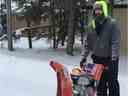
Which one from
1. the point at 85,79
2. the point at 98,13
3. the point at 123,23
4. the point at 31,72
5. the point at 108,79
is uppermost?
the point at 98,13

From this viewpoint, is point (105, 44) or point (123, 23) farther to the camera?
point (123, 23)

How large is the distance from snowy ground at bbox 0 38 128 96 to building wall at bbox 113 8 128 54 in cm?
132

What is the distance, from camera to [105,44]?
7.62 metres

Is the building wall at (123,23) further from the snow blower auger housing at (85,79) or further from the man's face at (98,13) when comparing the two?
the snow blower auger housing at (85,79)

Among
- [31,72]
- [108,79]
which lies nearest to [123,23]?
[31,72]

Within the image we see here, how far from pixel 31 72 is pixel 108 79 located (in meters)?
4.82

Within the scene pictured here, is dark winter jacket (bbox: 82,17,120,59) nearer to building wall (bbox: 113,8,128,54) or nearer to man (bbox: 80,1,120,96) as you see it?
man (bbox: 80,1,120,96)

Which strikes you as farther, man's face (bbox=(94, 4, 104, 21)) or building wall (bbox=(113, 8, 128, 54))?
building wall (bbox=(113, 8, 128, 54))

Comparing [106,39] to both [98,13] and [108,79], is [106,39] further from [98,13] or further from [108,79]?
[108,79]

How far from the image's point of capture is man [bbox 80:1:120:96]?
756 centimetres

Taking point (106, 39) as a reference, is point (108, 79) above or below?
below

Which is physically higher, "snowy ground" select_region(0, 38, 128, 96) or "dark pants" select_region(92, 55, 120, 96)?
"dark pants" select_region(92, 55, 120, 96)

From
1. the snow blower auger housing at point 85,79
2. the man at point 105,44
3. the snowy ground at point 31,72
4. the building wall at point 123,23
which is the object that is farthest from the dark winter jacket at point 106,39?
the building wall at point 123,23

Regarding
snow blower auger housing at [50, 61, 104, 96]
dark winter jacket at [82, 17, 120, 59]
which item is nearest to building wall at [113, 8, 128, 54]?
dark winter jacket at [82, 17, 120, 59]
